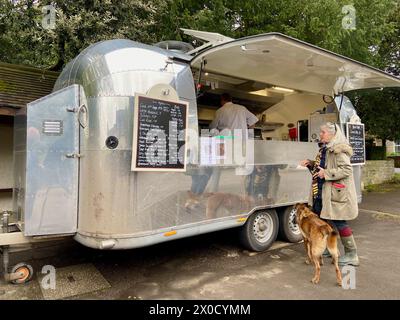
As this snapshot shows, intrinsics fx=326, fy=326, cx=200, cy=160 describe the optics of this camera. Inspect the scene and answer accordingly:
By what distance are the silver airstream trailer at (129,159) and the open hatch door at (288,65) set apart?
0.03 metres

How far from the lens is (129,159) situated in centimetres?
366

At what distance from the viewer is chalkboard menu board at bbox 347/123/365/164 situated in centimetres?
642

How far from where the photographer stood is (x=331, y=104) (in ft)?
22.4

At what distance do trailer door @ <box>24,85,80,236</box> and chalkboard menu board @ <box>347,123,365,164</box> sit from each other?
5113mm

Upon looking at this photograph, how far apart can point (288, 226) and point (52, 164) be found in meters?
3.94

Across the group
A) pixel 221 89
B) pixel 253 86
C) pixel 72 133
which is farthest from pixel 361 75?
pixel 72 133

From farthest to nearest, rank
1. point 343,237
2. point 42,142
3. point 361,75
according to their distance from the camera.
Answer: point 361,75
point 343,237
point 42,142

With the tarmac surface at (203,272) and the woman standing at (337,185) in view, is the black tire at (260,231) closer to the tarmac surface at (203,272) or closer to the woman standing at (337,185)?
the tarmac surface at (203,272)

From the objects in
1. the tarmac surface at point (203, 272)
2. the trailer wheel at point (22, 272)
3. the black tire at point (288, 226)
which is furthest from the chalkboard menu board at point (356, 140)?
the trailer wheel at point (22, 272)

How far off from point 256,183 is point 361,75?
8.72 feet

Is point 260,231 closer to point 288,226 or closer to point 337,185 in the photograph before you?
point 288,226

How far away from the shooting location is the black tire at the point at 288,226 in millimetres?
5609
